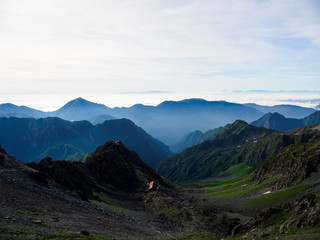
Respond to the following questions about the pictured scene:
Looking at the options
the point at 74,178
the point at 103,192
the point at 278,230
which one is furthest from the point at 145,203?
the point at 278,230

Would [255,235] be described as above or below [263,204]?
above

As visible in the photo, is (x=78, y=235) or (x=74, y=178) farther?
(x=74, y=178)

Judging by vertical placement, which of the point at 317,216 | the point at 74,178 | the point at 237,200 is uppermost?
the point at 317,216

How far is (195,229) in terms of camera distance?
8744cm

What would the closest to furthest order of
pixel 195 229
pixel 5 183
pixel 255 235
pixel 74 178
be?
pixel 255 235 → pixel 5 183 → pixel 195 229 → pixel 74 178

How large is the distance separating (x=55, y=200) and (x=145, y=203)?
5804cm

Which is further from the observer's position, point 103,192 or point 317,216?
point 103,192

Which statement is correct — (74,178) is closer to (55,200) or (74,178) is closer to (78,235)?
(55,200)

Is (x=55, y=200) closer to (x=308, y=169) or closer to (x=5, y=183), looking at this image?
(x=5, y=183)

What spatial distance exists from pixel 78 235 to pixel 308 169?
11028cm

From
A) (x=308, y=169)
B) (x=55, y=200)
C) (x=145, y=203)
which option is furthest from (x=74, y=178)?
(x=308, y=169)

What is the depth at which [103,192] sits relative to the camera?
123 metres

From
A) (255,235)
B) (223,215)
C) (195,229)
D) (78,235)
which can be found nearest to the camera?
(78,235)

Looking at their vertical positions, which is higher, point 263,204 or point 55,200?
point 55,200
